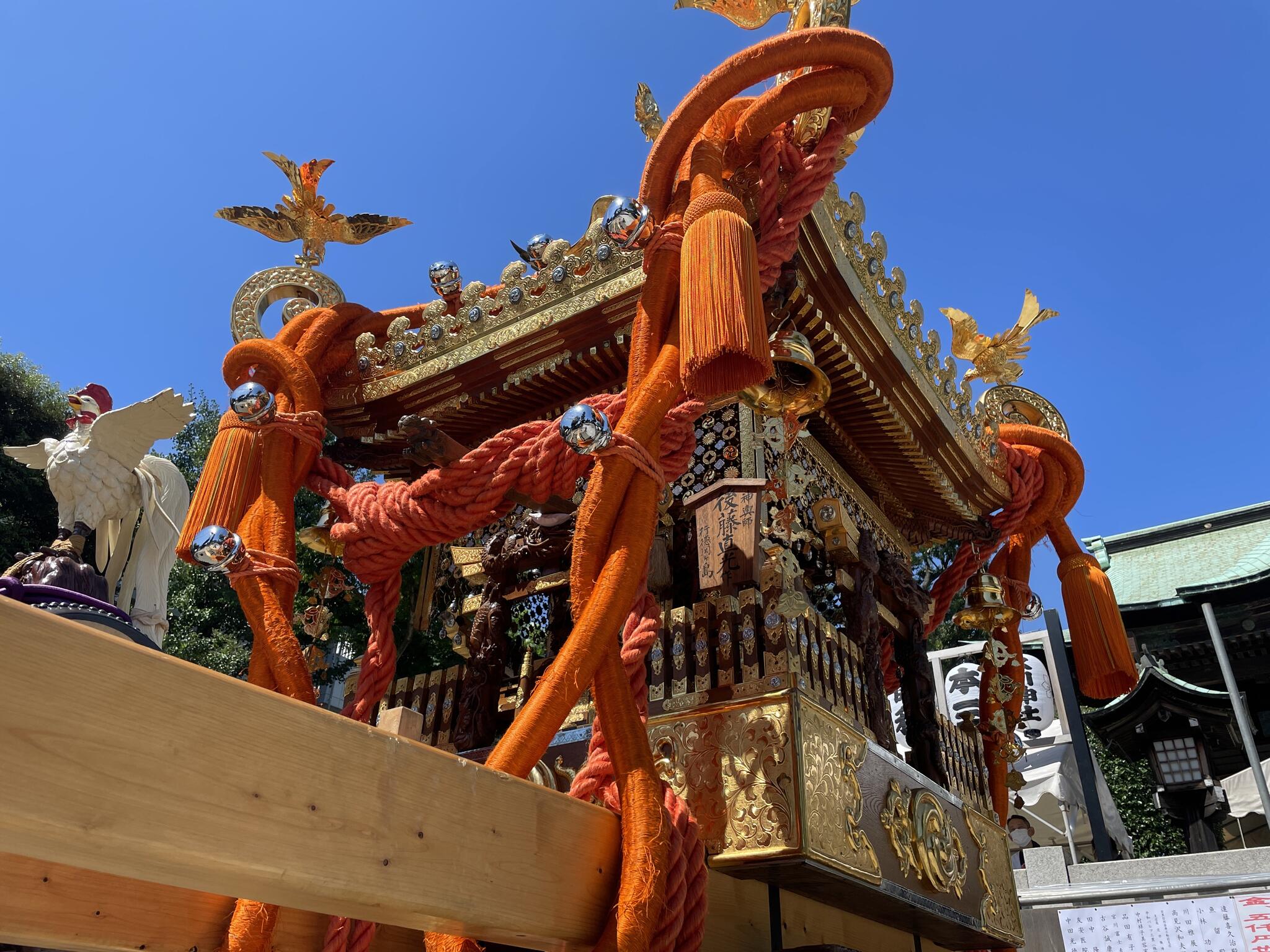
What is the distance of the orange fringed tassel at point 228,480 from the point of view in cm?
332

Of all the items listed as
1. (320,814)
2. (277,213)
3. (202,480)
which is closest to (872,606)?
(202,480)

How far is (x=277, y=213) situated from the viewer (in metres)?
4.44

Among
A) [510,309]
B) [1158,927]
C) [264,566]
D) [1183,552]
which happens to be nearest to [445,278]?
[510,309]

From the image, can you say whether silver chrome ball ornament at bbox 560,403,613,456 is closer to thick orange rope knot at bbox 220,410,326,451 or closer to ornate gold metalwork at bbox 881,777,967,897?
thick orange rope knot at bbox 220,410,326,451

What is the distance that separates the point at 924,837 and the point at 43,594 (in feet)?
11.6

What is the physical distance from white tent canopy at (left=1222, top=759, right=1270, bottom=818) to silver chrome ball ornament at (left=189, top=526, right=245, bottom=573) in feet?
37.2

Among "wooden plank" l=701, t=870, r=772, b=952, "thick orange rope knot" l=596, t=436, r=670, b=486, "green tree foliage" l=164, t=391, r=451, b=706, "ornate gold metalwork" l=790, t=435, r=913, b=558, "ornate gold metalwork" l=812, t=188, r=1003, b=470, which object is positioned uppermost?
"green tree foliage" l=164, t=391, r=451, b=706

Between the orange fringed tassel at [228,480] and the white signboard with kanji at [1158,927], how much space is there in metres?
6.23

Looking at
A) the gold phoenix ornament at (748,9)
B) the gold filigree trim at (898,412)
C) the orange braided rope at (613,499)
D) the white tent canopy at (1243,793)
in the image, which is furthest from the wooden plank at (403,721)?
the white tent canopy at (1243,793)

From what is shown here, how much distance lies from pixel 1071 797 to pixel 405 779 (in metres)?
10.1

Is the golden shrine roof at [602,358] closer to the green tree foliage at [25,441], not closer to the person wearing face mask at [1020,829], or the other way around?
the person wearing face mask at [1020,829]

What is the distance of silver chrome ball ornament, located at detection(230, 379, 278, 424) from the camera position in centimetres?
324

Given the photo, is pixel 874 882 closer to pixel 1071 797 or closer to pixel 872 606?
pixel 872 606

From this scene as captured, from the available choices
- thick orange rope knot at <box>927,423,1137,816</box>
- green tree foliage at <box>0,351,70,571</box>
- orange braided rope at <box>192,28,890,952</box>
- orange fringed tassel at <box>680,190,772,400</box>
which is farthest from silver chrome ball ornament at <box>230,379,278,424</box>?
green tree foliage at <box>0,351,70,571</box>
